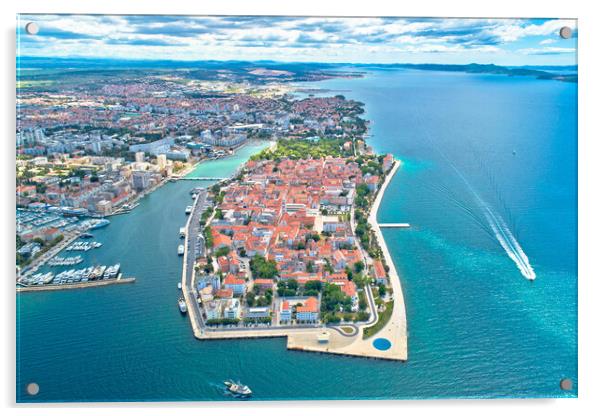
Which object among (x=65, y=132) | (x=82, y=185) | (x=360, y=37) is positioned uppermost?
(x=360, y=37)

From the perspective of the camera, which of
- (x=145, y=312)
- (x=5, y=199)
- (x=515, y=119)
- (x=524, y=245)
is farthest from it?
(x=515, y=119)

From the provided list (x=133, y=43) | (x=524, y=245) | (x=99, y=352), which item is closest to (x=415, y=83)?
(x=524, y=245)

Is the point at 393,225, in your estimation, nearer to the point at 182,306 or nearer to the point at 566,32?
the point at 182,306

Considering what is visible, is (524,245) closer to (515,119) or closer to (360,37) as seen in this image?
(360,37)

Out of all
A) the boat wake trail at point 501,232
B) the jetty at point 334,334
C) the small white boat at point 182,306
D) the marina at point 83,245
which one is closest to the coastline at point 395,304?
the jetty at point 334,334

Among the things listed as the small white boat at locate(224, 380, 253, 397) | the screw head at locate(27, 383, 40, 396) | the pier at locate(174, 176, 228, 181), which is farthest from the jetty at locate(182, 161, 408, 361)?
A: the pier at locate(174, 176, 228, 181)

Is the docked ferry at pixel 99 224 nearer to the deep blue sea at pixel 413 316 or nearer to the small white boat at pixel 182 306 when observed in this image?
the deep blue sea at pixel 413 316

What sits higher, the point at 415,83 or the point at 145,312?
the point at 415,83
